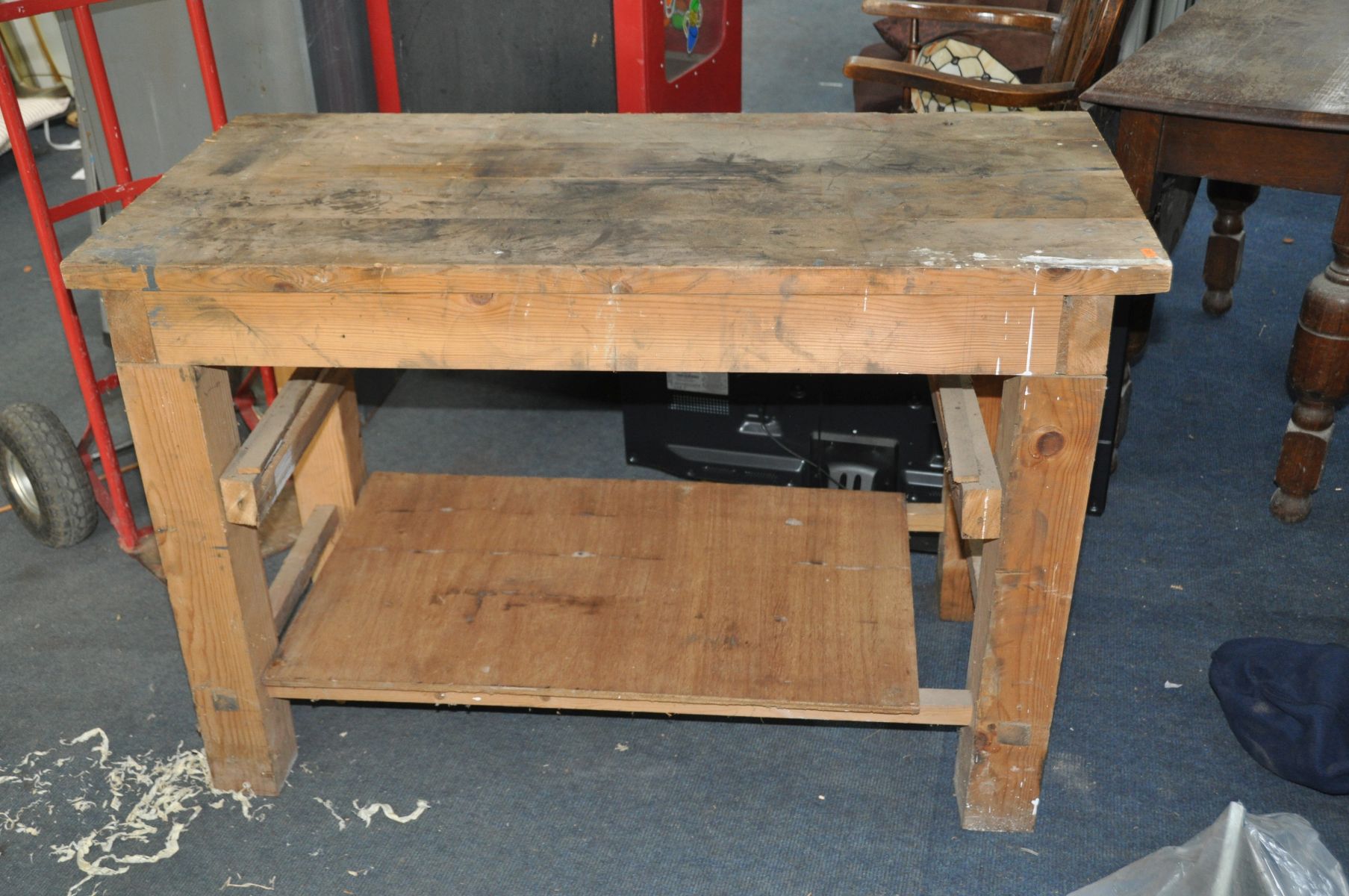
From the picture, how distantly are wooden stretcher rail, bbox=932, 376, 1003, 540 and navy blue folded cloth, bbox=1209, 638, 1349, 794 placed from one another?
577mm

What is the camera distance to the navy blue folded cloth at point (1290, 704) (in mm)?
1623

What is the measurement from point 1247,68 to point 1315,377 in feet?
1.63

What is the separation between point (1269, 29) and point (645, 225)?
1431 mm

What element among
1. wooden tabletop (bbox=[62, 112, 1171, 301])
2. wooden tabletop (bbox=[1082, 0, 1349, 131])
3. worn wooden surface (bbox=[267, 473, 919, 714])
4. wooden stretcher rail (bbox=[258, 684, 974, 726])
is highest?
wooden tabletop (bbox=[62, 112, 1171, 301])

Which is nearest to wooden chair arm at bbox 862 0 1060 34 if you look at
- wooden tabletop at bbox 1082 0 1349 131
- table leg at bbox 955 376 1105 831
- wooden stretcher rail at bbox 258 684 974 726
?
wooden tabletop at bbox 1082 0 1349 131

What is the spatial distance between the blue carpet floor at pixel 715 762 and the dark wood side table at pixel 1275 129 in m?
0.22

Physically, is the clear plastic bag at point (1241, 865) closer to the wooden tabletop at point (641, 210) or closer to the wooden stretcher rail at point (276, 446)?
the wooden tabletop at point (641, 210)

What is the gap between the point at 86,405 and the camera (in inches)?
83.4

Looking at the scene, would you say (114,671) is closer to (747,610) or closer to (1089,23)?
(747,610)

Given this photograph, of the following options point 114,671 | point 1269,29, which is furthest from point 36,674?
point 1269,29

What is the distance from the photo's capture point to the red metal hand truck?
1814mm

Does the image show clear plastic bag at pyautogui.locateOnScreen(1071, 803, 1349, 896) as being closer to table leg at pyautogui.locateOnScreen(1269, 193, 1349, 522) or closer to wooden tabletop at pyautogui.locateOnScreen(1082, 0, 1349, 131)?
table leg at pyautogui.locateOnScreen(1269, 193, 1349, 522)

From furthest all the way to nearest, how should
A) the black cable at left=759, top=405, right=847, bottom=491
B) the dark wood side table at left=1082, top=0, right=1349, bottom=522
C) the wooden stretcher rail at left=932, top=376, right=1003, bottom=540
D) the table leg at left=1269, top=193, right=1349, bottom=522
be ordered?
the black cable at left=759, top=405, right=847, bottom=491 → the table leg at left=1269, top=193, right=1349, bottom=522 → the dark wood side table at left=1082, top=0, right=1349, bottom=522 → the wooden stretcher rail at left=932, top=376, right=1003, bottom=540

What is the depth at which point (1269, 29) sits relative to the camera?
86.6 inches
